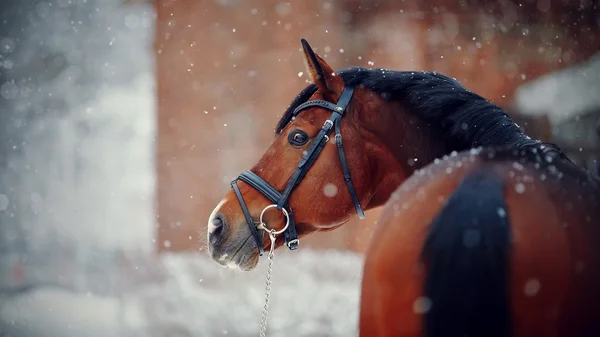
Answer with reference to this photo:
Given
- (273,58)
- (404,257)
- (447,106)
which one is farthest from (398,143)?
(273,58)

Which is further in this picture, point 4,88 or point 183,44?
point 4,88

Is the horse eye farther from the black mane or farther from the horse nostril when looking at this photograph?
the horse nostril

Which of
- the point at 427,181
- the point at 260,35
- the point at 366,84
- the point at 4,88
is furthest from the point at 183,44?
the point at 427,181

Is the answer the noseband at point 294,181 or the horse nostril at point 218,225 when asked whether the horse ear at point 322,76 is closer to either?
the noseband at point 294,181

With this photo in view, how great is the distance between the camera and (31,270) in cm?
722

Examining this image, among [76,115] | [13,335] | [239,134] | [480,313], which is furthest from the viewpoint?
[76,115]

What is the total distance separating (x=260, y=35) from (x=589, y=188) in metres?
4.09

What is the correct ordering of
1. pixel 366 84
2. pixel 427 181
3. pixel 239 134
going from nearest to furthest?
pixel 427 181 → pixel 366 84 → pixel 239 134

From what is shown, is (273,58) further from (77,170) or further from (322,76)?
(77,170)

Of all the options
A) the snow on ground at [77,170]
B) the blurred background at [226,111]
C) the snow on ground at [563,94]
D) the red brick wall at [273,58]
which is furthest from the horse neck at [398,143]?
the snow on ground at [77,170]

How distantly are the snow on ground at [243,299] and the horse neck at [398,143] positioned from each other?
2718 millimetres

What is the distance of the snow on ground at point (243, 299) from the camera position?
15.1 ft

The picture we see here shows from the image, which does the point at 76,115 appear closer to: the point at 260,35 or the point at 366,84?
the point at 260,35

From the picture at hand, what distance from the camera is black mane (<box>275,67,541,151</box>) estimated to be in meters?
1.61
